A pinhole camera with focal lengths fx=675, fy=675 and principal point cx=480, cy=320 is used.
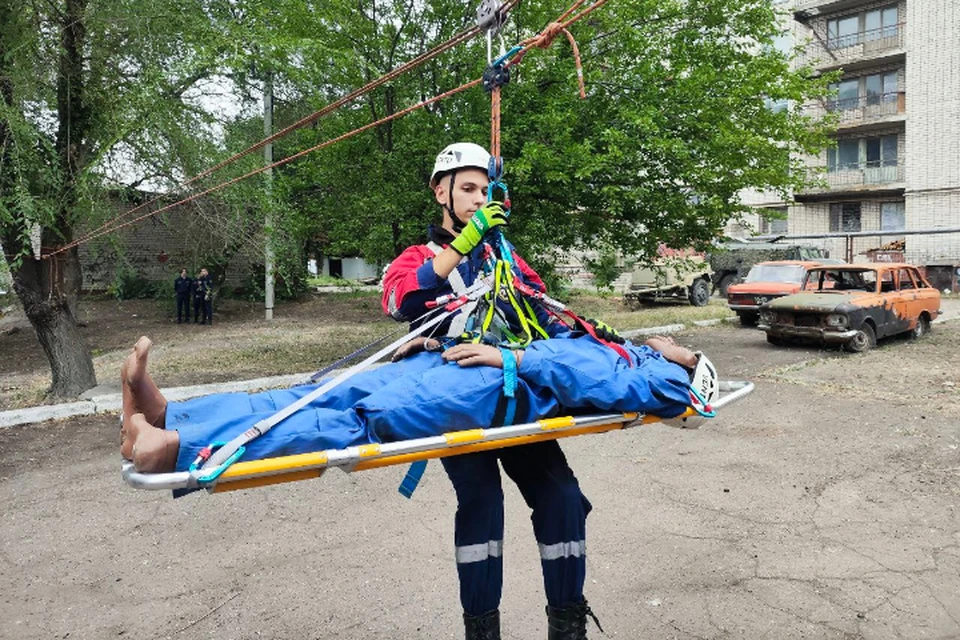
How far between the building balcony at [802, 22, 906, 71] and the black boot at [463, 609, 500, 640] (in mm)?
30763

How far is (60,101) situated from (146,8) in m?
1.47

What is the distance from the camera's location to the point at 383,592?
3.55 metres

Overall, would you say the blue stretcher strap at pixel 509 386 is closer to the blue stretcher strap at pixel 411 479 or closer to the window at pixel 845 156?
the blue stretcher strap at pixel 411 479

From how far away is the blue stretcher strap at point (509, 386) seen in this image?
8.11ft

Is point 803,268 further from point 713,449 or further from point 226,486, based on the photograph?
point 226,486

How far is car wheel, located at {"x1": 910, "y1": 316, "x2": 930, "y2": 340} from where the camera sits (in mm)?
13398

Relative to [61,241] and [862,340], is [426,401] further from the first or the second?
[862,340]

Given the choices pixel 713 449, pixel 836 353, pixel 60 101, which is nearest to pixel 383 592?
pixel 713 449

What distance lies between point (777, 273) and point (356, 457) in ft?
50.3

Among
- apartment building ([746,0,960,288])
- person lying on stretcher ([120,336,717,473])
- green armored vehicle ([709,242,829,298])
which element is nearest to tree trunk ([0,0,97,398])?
person lying on stretcher ([120,336,717,473])

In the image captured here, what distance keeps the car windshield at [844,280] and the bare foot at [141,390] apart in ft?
43.0

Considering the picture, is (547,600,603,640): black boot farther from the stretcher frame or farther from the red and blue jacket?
the red and blue jacket

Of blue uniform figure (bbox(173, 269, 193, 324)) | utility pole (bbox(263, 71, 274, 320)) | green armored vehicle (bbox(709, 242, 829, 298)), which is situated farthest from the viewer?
green armored vehicle (bbox(709, 242, 829, 298))

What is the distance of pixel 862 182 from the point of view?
2914 centimetres
